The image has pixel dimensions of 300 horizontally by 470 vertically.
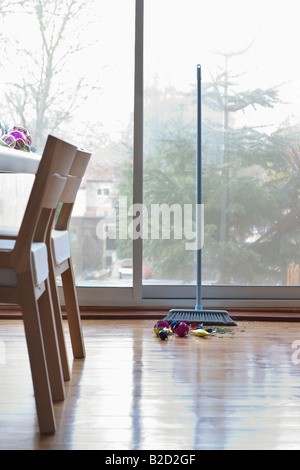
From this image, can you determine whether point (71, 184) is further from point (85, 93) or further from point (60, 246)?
point (85, 93)

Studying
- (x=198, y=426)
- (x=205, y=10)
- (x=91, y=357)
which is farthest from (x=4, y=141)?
(x=205, y=10)

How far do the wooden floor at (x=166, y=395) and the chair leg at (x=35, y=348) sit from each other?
0.22 ft

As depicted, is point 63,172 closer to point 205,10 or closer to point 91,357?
point 91,357

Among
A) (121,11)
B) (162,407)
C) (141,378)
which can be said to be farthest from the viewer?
(121,11)

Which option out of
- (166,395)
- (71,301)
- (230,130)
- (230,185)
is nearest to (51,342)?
(166,395)

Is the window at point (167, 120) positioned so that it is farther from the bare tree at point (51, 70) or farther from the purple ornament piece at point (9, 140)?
the purple ornament piece at point (9, 140)

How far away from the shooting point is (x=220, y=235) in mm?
3223

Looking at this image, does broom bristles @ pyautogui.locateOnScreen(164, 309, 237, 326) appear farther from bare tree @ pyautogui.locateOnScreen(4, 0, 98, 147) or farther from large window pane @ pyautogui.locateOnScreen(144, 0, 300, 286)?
bare tree @ pyautogui.locateOnScreen(4, 0, 98, 147)

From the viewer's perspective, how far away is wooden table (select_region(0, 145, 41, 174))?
1.59 metres

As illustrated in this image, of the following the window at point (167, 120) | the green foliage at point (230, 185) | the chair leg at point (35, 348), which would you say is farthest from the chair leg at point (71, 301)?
the green foliage at point (230, 185)

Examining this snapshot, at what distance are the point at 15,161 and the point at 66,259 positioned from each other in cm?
51

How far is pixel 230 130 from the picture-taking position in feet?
10.5

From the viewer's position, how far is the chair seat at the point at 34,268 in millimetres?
1408

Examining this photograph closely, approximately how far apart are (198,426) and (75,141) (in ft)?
6.74
